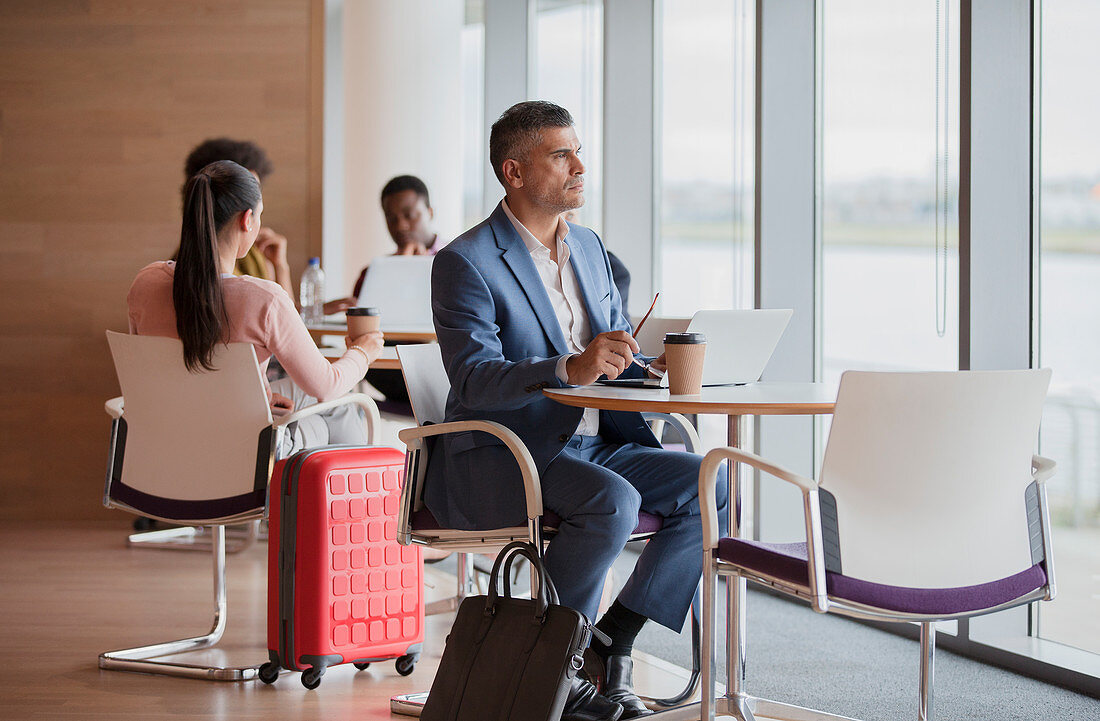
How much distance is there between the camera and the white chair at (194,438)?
306 cm

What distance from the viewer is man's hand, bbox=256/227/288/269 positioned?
5383 millimetres

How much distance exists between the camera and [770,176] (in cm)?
402

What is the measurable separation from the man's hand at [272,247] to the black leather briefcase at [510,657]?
3373 millimetres

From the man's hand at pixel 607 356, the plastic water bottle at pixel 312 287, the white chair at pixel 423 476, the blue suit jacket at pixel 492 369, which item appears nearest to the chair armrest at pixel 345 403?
the white chair at pixel 423 476

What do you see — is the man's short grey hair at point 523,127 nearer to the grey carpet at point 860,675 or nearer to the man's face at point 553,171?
the man's face at point 553,171

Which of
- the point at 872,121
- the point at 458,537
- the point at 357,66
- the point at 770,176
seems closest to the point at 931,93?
the point at 872,121

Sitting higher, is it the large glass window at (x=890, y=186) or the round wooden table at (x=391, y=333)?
the large glass window at (x=890, y=186)

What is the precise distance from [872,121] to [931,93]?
27cm

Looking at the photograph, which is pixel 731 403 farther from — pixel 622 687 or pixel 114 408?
pixel 114 408

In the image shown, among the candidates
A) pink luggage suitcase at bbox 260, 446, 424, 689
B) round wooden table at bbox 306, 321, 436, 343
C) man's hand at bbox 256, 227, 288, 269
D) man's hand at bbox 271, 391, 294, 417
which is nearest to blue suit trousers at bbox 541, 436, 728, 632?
pink luggage suitcase at bbox 260, 446, 424, 689

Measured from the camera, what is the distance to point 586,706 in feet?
8.00

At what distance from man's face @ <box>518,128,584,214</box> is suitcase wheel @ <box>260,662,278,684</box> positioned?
141 cm

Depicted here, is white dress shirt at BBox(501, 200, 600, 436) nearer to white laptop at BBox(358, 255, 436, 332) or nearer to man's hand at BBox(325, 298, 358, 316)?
white laptop at BBox(358, 255, 436, 332)

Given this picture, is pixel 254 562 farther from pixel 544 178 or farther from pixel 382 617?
pixel 544 178
